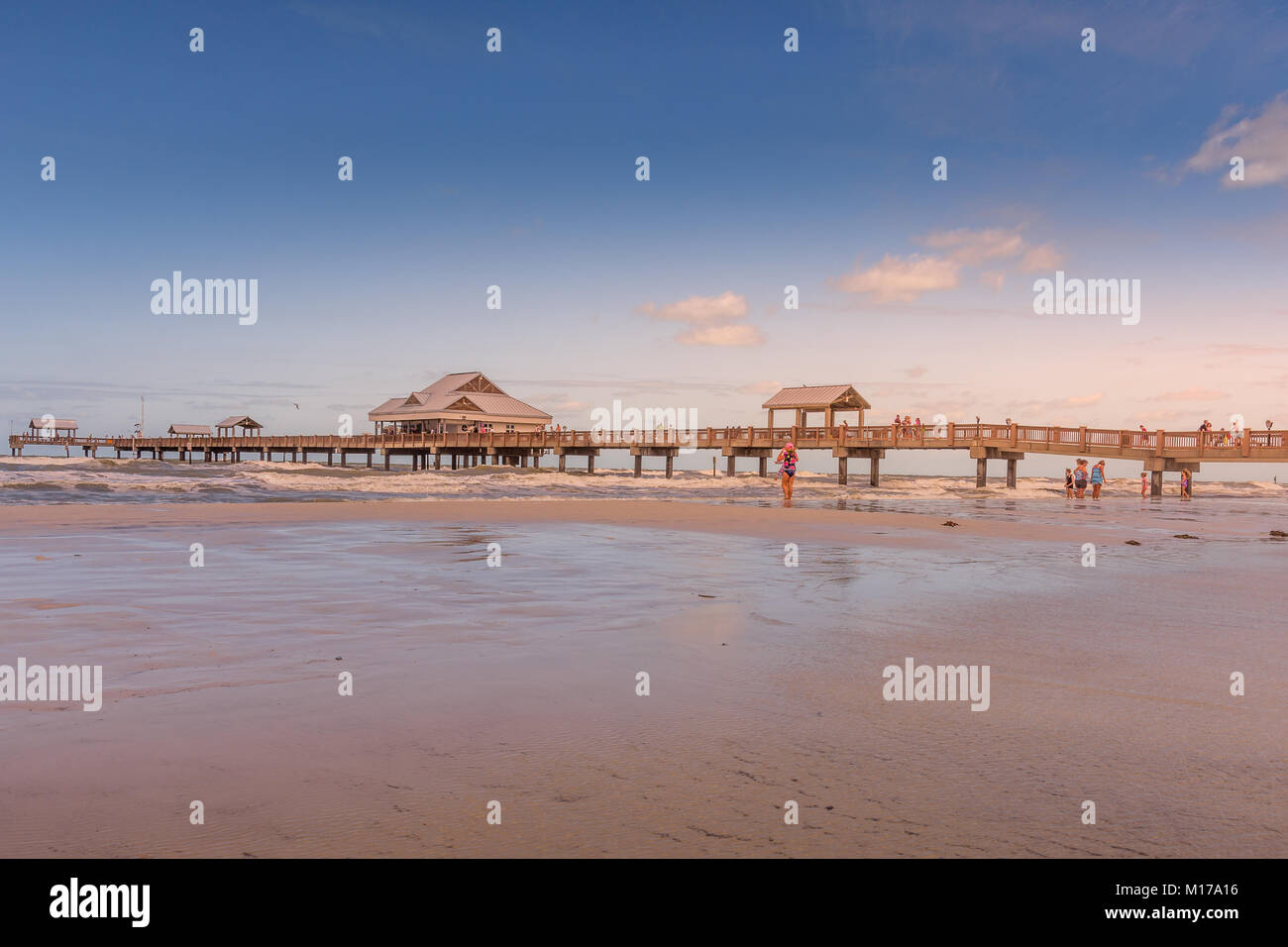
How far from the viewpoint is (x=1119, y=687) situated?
459 centimetres

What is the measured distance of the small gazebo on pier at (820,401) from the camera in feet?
157

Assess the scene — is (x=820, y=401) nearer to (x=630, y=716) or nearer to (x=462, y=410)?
(x=462, y=410)

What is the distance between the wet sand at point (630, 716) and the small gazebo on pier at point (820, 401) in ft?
129

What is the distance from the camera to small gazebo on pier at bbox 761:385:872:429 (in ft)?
157

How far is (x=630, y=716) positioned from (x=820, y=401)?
45.8 metres

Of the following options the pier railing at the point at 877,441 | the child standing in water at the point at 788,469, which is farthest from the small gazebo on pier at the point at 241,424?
the child standing in water at the point at 788,469

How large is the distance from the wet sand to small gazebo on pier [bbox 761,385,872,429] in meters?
39.4

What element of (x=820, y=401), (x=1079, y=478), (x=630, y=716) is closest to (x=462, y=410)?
(x=820, y=401)

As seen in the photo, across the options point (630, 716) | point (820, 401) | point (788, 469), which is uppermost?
point (820, 401)

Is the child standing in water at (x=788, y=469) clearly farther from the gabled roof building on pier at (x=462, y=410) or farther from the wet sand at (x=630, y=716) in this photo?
the gabled roof building on pier at (x=462, y=410)

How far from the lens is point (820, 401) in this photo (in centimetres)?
4828

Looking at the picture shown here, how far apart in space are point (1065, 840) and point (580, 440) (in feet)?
187
